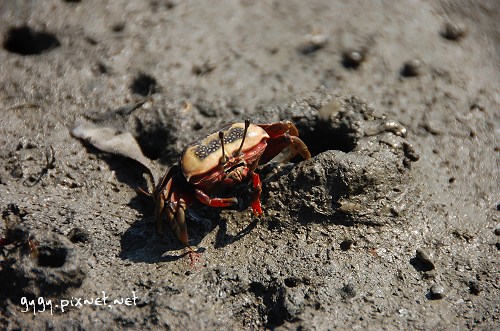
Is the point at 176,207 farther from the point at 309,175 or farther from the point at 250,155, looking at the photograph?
the point at 309,175

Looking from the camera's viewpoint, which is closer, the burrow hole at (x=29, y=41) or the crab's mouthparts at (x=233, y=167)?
the crab's mouthparts at (x=233, y=167)

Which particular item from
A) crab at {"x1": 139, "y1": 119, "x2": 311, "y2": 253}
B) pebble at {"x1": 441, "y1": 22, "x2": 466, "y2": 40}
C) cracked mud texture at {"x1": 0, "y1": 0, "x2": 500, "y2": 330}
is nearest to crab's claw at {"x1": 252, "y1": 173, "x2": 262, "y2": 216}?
crab at {"x1": 139, "y1": 119, "x2": 311, "y2": 253}

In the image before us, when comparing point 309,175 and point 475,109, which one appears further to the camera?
point 475,109

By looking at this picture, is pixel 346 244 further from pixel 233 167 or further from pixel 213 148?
pixel 213 148

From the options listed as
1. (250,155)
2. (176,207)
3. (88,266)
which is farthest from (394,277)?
(88,266)

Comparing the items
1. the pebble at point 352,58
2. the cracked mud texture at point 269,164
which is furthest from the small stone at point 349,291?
the pebble at point 352,58

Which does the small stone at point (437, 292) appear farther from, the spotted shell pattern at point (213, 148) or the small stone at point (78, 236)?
the small stone at point (78, 236)
